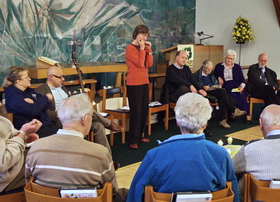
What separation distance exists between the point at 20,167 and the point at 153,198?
0.97m

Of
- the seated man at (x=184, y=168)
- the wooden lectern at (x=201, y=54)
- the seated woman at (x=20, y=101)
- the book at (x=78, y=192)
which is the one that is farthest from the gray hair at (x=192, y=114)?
the wooden lectern at (x=201, y=54)

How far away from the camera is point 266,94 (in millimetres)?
6227

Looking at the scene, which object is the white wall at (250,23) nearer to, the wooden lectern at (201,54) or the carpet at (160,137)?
the wooden lectern at (201,54)

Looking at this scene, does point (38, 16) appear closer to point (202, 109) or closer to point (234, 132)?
point (234, 132)

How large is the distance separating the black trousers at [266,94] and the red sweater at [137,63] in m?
2.42

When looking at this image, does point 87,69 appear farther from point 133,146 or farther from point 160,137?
point 133,146

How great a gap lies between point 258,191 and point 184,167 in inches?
17.2

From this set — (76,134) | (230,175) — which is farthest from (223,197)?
(76,134)

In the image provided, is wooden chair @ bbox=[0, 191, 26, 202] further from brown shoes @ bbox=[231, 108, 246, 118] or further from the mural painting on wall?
the mural painting on wall

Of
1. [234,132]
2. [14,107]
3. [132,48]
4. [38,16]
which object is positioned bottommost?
[234,132]

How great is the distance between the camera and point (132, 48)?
4586 millimetres

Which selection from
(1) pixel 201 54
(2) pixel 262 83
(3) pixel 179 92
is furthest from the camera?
(1) pixel 201 54

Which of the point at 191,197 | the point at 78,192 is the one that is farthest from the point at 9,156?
the point at 191,197

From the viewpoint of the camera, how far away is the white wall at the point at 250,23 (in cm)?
869
